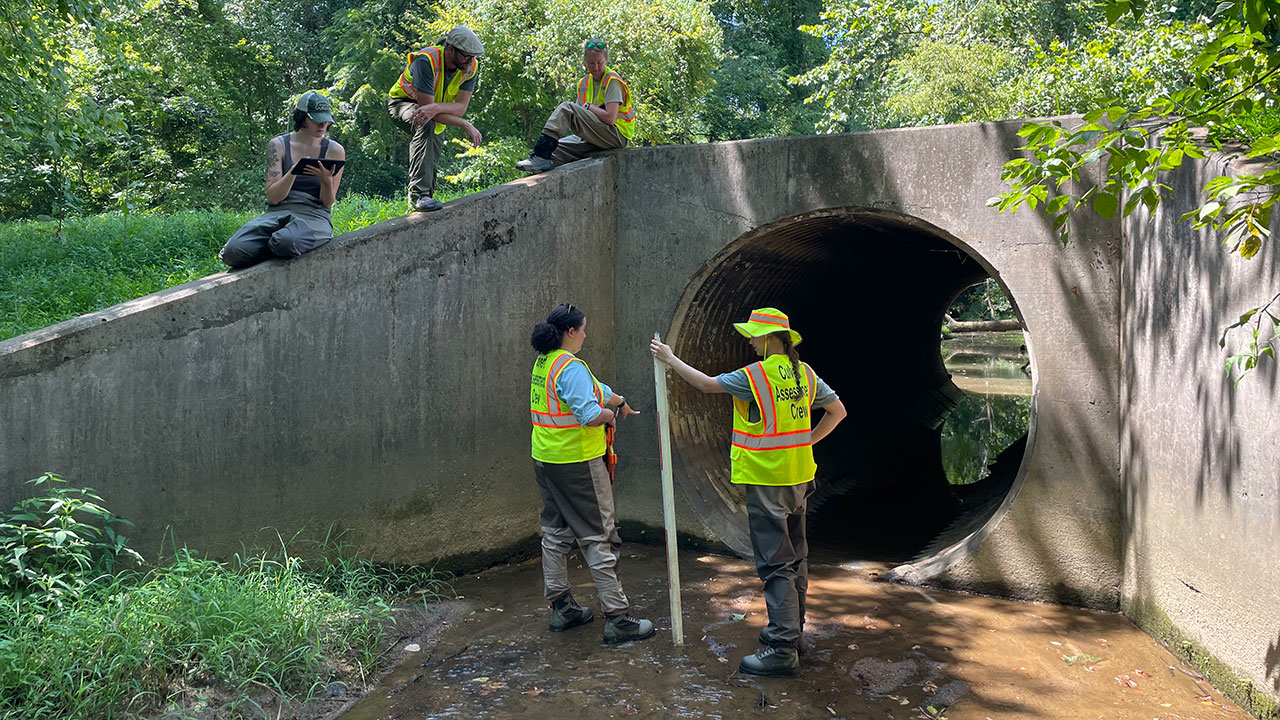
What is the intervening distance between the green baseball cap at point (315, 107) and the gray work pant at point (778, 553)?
3502mm

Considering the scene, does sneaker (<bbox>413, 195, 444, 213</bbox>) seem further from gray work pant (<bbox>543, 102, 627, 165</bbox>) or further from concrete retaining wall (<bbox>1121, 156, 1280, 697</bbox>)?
concrete retaining wall (<bbox>1121, 156, 1280, 697</bbox>)

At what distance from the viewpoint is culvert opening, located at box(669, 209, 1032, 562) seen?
7305mm

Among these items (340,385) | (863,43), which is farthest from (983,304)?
(340,385)

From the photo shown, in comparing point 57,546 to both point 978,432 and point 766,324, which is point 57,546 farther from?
point 978,432

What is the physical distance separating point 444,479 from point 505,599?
3.10 feet

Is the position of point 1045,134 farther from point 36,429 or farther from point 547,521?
point 36,429

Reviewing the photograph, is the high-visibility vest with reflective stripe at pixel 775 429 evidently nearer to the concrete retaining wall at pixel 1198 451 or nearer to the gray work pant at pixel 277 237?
the concrete retaining wall at pixel 1198 451

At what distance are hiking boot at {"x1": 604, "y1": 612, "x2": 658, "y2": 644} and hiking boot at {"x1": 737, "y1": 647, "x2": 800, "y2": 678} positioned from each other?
0.71m

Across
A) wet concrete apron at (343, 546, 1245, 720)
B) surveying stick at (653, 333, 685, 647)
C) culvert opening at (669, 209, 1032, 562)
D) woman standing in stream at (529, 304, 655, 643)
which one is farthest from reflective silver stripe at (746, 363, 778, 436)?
culvert opening at (669, 209, 1032, 562)

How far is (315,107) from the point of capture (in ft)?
19.0

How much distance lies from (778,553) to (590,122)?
4012 millimetres

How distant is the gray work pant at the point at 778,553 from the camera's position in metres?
4.77

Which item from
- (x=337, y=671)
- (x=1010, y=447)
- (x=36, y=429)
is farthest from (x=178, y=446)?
(x=1010, y=447)

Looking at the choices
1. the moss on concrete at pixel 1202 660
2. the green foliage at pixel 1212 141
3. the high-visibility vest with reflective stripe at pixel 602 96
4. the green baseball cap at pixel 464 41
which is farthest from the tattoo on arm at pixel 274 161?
the moss on concrete at pixel 1202 660
